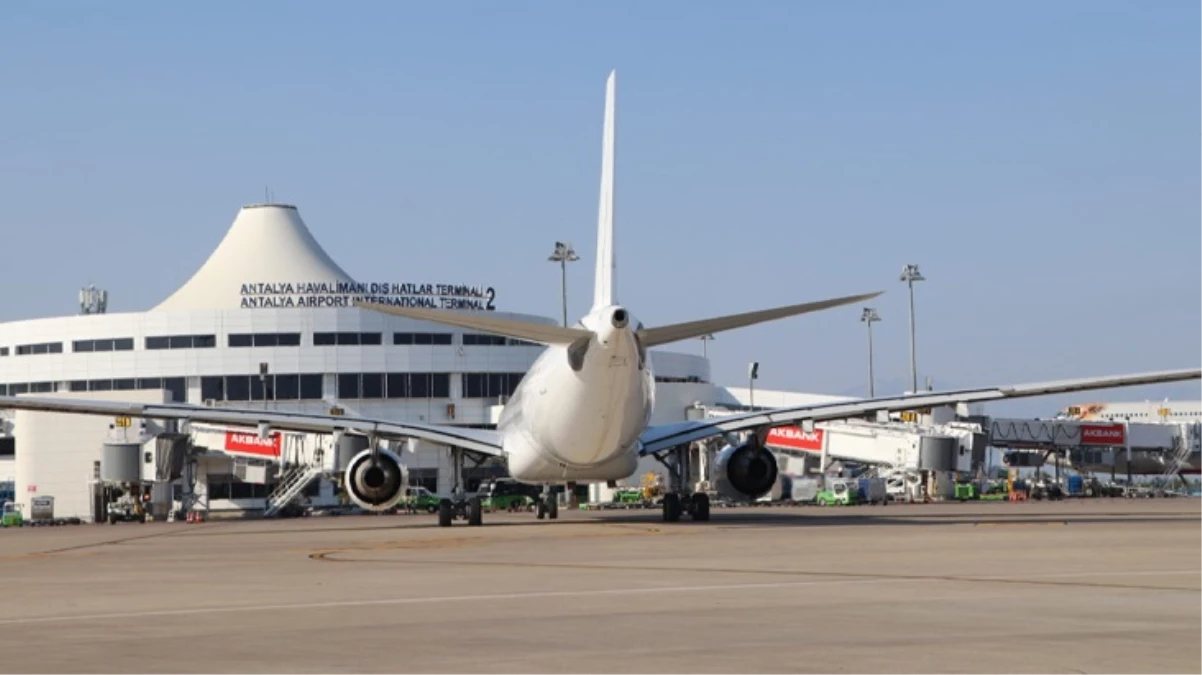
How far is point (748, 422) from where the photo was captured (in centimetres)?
4856

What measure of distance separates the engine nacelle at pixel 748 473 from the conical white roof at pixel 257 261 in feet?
233

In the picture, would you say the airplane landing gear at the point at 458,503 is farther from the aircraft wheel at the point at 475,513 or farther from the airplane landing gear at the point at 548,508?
the airplane landing gear at the point at 548,508

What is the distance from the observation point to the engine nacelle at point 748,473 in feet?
159

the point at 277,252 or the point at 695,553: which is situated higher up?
the point at 277,252

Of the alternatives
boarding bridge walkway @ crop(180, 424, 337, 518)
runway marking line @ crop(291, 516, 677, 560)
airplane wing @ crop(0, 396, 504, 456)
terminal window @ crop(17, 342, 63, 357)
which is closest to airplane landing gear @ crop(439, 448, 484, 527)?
airplane wing @ crop(0, 396, 504, 456)

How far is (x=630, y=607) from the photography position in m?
18.8

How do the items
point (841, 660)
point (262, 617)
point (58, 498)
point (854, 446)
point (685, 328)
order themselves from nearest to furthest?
1. point (841, 660)
2. point (262, 617)
3. point (685, 328)
4. point (58, 498)
5. point (854, 446)

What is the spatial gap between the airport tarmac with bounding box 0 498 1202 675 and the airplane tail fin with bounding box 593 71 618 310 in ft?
34.4

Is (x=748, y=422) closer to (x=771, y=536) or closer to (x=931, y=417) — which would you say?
(x=771, y=536)

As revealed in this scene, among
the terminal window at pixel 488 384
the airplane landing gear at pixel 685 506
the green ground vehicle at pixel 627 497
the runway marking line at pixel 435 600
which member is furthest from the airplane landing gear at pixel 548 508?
the terminal window at pixel 488 384

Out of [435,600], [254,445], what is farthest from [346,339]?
[435,600]

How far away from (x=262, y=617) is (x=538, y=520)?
122 feet

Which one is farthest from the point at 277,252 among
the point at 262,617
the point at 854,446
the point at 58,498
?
the point at 262,617

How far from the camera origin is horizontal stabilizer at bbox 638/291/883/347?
33344mm
